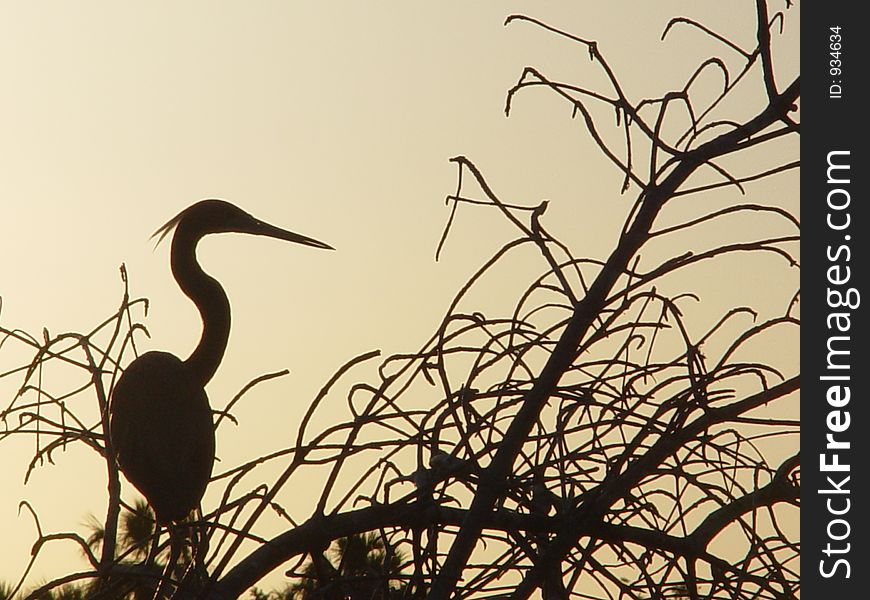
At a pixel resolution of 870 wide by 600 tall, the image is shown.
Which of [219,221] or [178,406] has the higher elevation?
[219,221]

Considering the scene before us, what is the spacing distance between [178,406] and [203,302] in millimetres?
519

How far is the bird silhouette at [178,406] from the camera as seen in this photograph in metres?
4.08

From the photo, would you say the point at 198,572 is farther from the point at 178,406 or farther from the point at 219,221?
the point at 219,221

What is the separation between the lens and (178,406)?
4211mm

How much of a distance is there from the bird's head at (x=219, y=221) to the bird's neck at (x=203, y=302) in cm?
3

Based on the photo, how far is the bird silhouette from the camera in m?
4.08

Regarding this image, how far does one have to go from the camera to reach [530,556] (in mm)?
2410

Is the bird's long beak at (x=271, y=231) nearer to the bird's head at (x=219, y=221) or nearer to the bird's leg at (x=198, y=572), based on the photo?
the bird's head at (x=219, y=221)

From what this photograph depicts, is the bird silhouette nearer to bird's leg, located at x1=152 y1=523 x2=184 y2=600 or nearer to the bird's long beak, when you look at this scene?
the bird's long beak

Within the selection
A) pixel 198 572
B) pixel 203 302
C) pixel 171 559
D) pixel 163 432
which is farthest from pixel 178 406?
pixel 198 572
